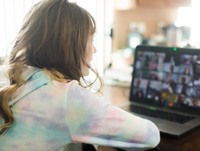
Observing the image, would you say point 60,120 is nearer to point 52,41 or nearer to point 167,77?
point 52,41

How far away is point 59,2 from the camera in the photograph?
0.74 meters

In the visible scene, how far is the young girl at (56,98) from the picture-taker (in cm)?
64

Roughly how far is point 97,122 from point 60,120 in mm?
100

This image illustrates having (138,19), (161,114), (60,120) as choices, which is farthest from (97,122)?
(138,19)

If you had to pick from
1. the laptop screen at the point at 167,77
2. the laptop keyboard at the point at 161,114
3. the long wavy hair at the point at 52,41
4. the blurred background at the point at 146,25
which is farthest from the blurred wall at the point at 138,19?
the long wavy hair at the point at 52,41

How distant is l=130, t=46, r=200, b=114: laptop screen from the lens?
112 centimetres

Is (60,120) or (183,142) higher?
(60,120)

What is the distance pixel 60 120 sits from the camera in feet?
2.09

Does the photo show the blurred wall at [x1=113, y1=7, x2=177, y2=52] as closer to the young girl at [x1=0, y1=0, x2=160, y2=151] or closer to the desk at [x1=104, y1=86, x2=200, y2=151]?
the desk at [x1=104, y1=86, x2=200, y2=151]

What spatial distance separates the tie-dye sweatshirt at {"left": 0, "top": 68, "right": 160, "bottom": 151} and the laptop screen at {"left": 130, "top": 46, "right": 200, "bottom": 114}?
20.7 inches

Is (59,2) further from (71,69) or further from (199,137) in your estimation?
(199,137)

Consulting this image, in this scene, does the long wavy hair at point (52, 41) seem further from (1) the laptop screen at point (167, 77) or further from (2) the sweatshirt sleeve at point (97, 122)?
(1) the laptop screen at point (167, 77)

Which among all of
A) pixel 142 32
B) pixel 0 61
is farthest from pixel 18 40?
pixel 142 32

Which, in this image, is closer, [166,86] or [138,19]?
[166,86]
